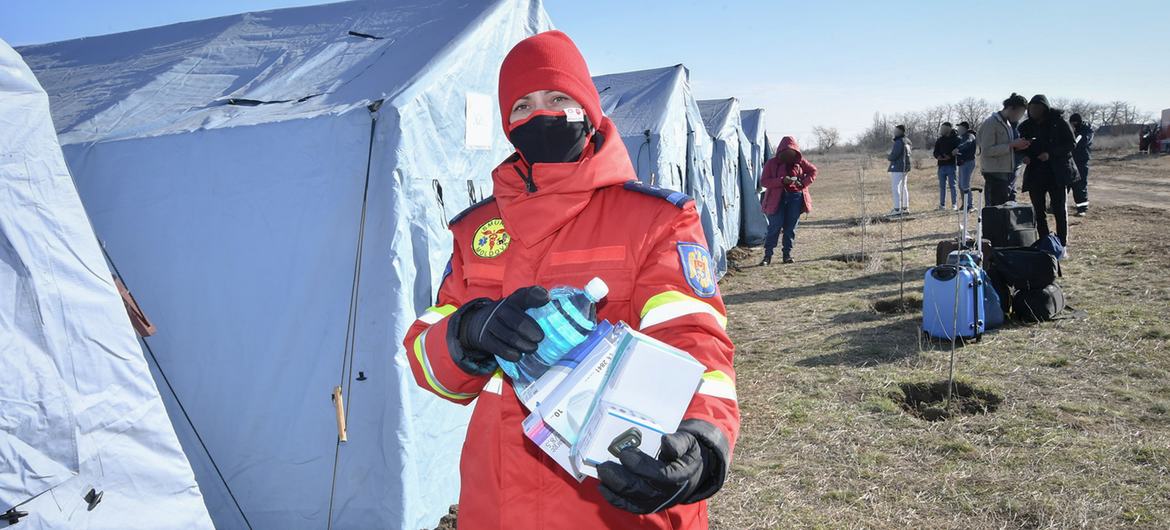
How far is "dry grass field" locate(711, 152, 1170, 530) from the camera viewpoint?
3732 mm

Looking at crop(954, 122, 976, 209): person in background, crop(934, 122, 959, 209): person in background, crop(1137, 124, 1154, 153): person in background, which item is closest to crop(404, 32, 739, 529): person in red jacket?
crop(954, 122, 976, 209): person in background

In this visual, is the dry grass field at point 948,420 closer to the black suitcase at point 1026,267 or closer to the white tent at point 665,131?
the black suitcase at point 1026,267

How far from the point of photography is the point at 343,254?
347cm

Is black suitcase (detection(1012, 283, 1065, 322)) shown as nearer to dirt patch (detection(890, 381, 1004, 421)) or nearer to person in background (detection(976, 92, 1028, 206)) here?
dirt patch (detection(890, 381, 1004, 421))

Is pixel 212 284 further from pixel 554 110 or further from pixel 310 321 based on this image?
pixel 554 110

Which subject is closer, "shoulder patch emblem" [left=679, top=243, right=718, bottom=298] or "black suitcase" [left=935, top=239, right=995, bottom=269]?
"shoulder patch emblem" [left=679, top=243, right=718, bottom=298]

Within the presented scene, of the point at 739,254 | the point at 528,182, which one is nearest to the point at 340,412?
the point at 528,182

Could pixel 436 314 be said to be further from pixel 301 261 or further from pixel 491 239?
pixel 301 261

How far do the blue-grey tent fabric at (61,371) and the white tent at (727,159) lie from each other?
34.4ft

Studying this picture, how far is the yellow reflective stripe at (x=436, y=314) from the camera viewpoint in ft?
6.21

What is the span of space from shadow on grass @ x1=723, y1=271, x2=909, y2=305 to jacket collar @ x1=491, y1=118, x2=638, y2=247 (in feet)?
23.2

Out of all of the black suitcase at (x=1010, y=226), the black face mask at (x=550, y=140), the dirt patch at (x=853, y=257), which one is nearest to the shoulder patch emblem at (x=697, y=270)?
the black face mask at (x=550, y=140)

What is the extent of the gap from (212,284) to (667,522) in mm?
2961

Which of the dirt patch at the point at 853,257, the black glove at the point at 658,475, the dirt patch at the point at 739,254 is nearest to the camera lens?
the black glove at the point at 658,475
